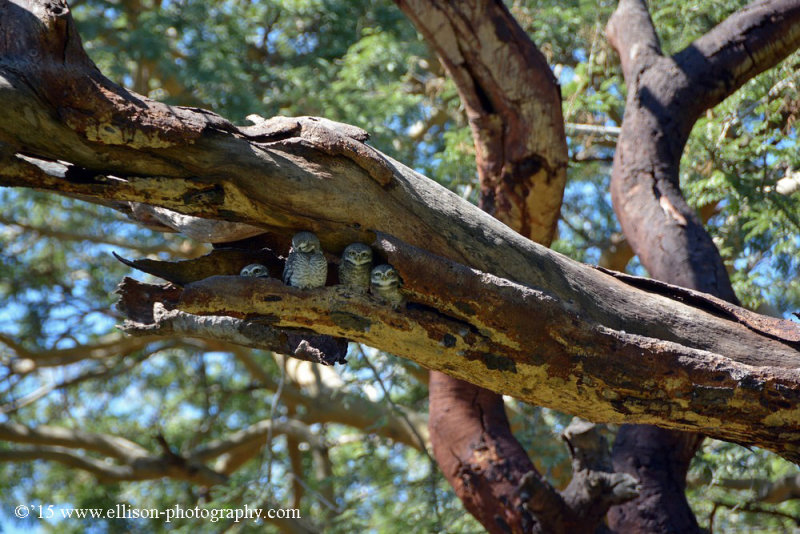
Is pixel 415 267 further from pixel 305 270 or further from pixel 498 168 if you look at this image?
pixel 498 168

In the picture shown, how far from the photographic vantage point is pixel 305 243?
261cm

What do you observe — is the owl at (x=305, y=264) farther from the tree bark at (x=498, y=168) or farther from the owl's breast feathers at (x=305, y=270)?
the tree bark at (x=498, y=168)

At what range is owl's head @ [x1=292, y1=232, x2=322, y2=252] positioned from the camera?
2.60 metres

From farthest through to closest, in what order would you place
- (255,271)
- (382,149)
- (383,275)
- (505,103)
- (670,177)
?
(382,149) → (670,177) → (505,103) → (255,271) → (383,275)

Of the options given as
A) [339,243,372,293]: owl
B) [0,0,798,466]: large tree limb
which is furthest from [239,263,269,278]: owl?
[339,243,372,293]: owl

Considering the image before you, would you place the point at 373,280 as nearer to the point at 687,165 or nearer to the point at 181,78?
the point at 687,165

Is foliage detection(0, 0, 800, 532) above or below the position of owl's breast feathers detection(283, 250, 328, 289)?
above

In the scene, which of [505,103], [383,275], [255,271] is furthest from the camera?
[505,103]

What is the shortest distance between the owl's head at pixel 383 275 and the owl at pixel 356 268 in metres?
0.03

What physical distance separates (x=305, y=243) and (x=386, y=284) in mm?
296

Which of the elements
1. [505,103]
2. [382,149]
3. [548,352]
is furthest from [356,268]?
[382,149]

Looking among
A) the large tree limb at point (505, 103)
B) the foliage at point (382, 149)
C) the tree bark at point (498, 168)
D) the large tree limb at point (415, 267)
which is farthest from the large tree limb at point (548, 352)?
the foliage at point (382, 149)

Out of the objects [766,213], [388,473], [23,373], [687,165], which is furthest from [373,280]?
[23,373]

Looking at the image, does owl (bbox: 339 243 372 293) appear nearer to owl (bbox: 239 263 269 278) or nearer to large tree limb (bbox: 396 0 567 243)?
owl (bbox: 239 263 269 278)
